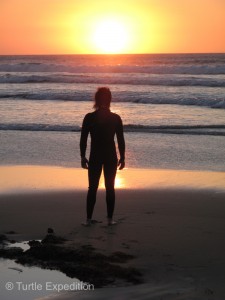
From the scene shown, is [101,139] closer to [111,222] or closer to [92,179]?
[92,179]

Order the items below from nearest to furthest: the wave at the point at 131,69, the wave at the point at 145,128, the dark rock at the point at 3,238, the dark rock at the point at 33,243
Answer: the dark rock at the point at 33,243
the dark rock at the point at 3,238
the wave at the point at 145,128
the wave at the point at 131,69

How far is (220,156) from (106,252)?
6668mm

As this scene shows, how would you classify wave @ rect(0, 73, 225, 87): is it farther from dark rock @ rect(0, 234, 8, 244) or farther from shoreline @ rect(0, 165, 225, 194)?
dark rock @ rect(0, 234, 8, 244)

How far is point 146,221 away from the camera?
21.6 feet

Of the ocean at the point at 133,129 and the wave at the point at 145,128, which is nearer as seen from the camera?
the ocean at the point at 133,129

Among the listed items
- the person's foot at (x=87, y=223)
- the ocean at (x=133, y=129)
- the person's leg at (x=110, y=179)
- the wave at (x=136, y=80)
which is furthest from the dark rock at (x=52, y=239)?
the wave at (x=136, y=80)

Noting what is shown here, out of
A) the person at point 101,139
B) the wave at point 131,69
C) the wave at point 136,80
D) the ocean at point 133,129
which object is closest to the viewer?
the person at point 101,139

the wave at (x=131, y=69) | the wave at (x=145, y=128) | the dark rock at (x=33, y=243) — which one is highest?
the wave at (x=131, y=69)

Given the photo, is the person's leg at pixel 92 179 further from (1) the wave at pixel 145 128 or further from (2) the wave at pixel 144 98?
(2) the wave at pixel 144 98

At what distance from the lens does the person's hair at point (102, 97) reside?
6.23 metres

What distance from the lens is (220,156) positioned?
1160cm

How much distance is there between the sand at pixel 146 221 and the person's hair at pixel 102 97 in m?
1.34

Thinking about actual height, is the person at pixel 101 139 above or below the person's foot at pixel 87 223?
above

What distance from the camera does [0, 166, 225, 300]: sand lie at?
15.0 feet
